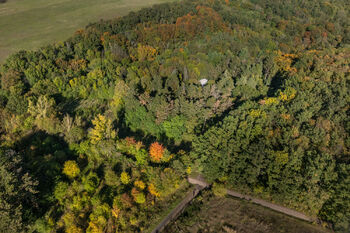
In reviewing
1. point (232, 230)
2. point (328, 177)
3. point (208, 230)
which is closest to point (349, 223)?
point (328, 177)

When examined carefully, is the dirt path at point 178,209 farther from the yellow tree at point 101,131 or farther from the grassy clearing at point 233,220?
the yellow tree at point 101,131

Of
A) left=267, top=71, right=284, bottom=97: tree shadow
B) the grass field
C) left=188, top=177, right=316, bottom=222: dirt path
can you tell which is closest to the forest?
left=267, top=71, right=284, bottom=97: tree shadow

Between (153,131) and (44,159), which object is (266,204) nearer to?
(153,131)

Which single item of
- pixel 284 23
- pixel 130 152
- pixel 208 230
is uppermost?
pixel 284 23

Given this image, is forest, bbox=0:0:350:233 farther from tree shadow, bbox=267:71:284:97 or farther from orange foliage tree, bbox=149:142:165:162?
tree shadow, bbox=267:71:284:97

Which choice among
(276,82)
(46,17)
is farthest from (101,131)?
(46,17)

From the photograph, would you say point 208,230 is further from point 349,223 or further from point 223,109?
point 223,109
